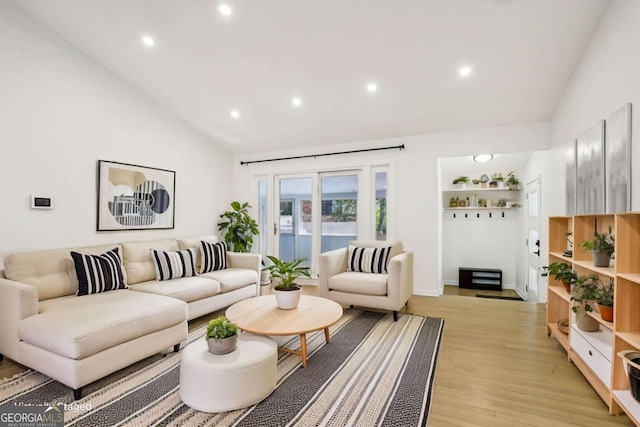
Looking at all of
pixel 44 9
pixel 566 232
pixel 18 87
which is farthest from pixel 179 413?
pixel 44 9

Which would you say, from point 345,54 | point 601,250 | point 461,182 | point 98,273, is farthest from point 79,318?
point 461,182

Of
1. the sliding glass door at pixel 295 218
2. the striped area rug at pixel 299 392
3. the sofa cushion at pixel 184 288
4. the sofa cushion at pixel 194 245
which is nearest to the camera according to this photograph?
the striped area rug at pixel 299 392

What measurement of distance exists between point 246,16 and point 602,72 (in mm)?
2964

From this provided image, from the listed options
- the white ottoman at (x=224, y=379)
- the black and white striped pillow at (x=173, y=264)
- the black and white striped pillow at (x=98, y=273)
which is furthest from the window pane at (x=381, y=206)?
the black and white striped pillow at (x=98, y=273)

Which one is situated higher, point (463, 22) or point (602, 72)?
point (463, 22)

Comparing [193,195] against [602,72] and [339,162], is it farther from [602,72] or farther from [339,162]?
[602,72]

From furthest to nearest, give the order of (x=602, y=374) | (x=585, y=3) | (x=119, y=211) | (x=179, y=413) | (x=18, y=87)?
(x=119, y=211)
(x=18, y=87)
(x=585, y=3)
(x=602, y=374)
(x=179, y=413)

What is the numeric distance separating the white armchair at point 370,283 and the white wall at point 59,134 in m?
2.40

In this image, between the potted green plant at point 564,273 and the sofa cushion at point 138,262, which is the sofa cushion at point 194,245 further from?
the potted green plant at point 564,273

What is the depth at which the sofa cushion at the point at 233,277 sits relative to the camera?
3.73 meters

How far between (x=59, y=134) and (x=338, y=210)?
3635 millimetres

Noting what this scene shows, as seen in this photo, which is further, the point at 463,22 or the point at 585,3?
the point at 463,22

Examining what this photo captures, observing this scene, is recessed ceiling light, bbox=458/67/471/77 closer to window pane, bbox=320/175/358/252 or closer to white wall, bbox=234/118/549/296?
white wall, bbox=234/118/549/296

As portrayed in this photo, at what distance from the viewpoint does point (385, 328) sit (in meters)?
3.25
